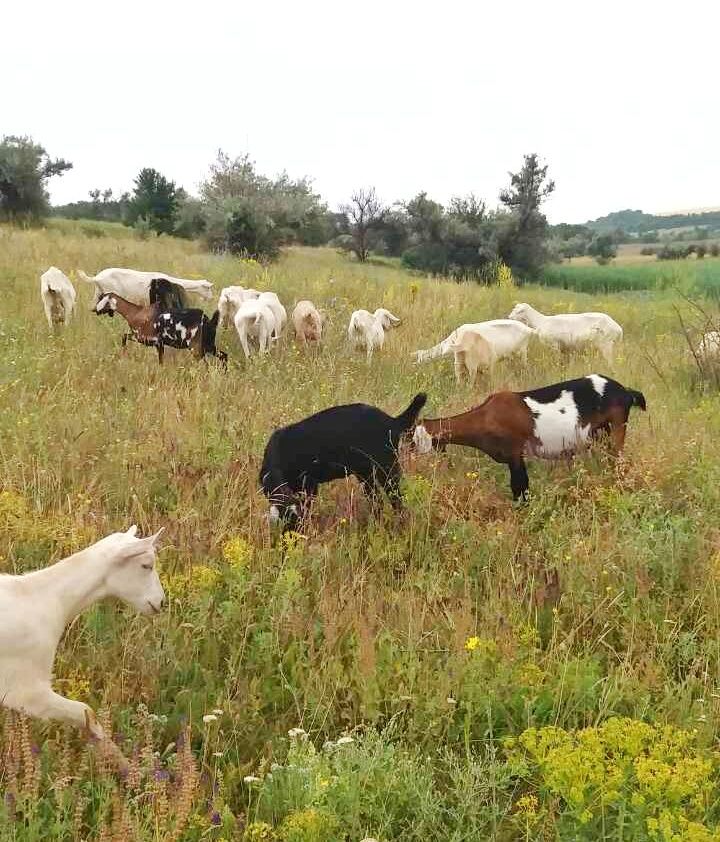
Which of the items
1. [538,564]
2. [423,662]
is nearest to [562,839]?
[423,662]

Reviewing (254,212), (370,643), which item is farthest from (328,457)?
(254,212)

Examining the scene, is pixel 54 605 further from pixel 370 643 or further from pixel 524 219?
pixel 524 219

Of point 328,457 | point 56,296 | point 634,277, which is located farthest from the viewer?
point 634,277

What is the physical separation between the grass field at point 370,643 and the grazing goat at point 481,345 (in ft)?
6.40

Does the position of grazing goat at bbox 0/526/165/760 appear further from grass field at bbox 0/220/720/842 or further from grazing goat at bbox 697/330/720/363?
grazing goat at bbox 697/330/720/363

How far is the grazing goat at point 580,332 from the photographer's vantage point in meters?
9.25

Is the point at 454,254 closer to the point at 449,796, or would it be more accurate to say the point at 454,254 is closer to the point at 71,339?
the point at 71,339

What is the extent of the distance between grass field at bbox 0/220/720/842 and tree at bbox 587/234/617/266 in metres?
34.2

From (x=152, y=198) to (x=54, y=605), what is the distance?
128 ft

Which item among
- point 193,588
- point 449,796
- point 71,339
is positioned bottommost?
point 449,796

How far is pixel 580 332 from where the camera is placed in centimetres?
930

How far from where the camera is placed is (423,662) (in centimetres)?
307

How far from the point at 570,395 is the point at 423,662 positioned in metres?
2.69

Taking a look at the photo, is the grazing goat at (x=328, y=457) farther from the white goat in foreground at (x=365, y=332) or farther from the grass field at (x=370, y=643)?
the white goat in foreground at (x=365, y=332)
